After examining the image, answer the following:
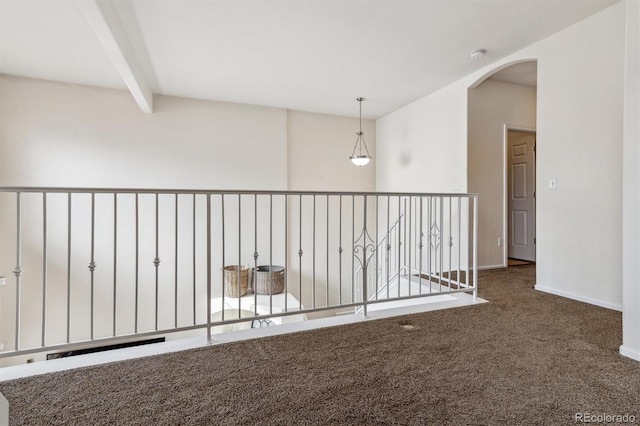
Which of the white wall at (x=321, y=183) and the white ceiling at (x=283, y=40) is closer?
the white ceiling at (x=283, y=40)

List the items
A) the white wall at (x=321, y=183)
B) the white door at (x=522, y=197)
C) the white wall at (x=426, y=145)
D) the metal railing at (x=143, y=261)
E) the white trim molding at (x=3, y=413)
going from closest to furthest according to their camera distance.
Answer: the white trim molding at (x=3, y=413) < the metal railing at (x=143, y=261) < the white wall at (x=426, y=145) < the white door at (x=522, y=197) < the white wall at (x=321, y=183)

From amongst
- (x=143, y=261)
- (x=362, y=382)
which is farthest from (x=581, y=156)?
(x=143, y=261)

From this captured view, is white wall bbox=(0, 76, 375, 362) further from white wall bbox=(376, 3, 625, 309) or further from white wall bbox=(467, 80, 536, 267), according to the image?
white wall bbox=(376, 3, 625, 309)

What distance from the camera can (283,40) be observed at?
319 cm

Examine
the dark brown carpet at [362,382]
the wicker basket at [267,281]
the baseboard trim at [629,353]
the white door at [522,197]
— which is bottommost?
the wicker basket at [267,281]

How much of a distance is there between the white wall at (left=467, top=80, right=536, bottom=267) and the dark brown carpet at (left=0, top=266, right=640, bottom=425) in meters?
2.20

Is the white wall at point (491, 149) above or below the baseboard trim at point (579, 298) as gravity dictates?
above

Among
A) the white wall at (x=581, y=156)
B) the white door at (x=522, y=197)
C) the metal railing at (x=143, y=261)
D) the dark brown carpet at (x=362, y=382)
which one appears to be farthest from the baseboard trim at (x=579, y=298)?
the white door at (x=522, y=197)

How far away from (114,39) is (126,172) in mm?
2345

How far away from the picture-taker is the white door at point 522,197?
493cm

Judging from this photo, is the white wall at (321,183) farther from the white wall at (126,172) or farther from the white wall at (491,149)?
the white wall at (491,149)

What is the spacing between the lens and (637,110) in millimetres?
1773

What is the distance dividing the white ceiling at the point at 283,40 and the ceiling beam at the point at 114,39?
0.06 meters

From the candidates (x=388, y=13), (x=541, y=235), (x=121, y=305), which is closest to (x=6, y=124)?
(x=121, y=305)
